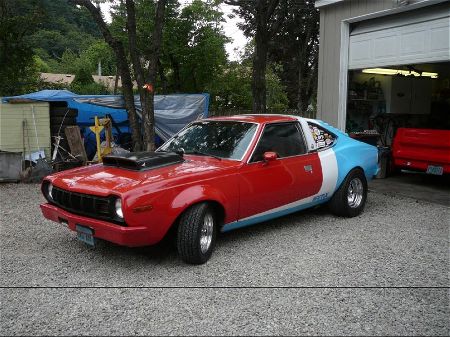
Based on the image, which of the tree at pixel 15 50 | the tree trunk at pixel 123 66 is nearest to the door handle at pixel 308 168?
the tree trunk at pixel 123 66

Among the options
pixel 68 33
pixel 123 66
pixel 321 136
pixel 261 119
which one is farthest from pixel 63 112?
pixel 68 33

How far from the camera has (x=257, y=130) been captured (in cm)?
553

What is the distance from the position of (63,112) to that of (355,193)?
775 cm

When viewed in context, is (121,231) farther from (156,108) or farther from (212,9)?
(212,9)

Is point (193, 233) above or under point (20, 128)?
under

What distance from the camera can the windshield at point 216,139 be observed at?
213 inches

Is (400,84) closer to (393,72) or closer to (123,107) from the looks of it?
(393,72)

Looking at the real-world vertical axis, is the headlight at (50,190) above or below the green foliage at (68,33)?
below

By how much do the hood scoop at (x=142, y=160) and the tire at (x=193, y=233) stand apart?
0.73m

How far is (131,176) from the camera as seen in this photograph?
459 cm

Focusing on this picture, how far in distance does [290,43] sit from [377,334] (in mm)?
24427

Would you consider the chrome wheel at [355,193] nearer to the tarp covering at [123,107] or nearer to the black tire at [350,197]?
the black tire at [350,197]

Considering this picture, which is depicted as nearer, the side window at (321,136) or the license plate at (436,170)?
the side window at (321,136)

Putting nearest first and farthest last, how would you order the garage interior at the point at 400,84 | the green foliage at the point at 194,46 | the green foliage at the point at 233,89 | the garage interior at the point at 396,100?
the garage interior at the point at 400,84, the garage interior at the point at 396,100, the green foliage at the point at 194,46, the green foliage at the point at 233,89
